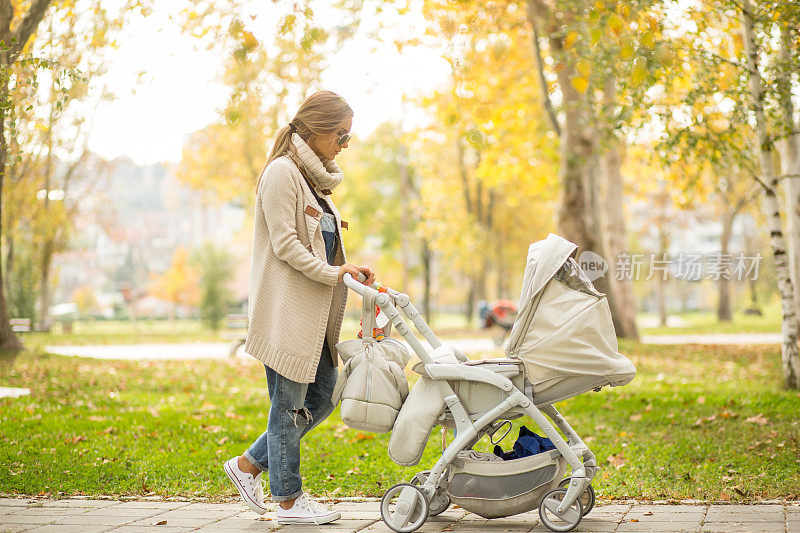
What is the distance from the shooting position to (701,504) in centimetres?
443

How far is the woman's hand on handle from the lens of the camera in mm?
4184

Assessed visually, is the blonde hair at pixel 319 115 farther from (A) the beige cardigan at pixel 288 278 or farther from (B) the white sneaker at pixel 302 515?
(B) the white sneaker at pixel 302 515

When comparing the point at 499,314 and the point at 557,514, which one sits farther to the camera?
the point at 499,314

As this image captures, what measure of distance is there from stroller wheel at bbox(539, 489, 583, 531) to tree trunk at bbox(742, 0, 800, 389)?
5.17m

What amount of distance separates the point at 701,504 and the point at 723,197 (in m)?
27.7

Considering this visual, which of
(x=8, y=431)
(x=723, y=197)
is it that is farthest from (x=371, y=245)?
(x=8, y=431)

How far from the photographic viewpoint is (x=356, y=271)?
13.8 ft

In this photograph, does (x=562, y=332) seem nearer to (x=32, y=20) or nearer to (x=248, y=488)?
(x=248, y=488)

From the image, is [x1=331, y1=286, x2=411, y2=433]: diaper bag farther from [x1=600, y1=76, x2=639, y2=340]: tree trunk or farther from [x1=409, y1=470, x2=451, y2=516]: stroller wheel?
[x1=600, y1=76, x2=639, y2=340]: tree trunk

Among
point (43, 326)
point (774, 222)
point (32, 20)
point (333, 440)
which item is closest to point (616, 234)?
point (774, 222)

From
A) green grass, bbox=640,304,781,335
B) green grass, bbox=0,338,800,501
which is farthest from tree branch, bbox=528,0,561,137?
green grass, bbox=640,304,781,335

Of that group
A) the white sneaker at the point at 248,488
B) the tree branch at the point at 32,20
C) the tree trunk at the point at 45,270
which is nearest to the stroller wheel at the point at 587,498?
the white sneaker at the point at 248,488

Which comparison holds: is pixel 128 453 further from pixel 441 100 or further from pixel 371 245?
pixel 371 245

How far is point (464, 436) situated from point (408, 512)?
0.45m
